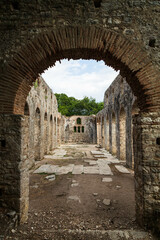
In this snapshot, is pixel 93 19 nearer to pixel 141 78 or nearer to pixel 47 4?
pixel 47 4

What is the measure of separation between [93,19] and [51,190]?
564 cm

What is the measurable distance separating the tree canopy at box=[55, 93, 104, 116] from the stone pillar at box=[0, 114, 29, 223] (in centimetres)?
3637

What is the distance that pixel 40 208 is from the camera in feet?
13.1

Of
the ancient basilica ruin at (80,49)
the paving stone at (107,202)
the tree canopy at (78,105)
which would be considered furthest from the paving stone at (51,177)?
the tree canopy at (78,105)

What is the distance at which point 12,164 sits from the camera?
10.3ft

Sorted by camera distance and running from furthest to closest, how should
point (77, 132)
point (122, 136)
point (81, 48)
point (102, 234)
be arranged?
point (77, 132)
point (122, 136)
point (81, 48)
point (102, 234)

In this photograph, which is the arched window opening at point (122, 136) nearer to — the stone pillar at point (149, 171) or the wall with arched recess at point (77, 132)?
the stone pillar at point (149, 171)

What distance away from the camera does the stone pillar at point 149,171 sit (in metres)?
3.07

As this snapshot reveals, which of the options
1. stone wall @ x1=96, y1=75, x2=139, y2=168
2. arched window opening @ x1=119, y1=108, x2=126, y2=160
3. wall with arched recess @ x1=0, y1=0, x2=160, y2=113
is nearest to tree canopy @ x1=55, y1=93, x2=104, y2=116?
stone wall @ x1=96, y1=75, x2=139, y2=168

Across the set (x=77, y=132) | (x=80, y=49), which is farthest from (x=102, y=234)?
(x=77, y=132)

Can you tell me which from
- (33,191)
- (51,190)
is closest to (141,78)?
(51,190)

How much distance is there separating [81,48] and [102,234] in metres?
4.22

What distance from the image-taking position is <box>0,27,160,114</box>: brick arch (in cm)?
313

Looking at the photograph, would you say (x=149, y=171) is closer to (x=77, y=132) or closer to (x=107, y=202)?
(x=107, y=202)
